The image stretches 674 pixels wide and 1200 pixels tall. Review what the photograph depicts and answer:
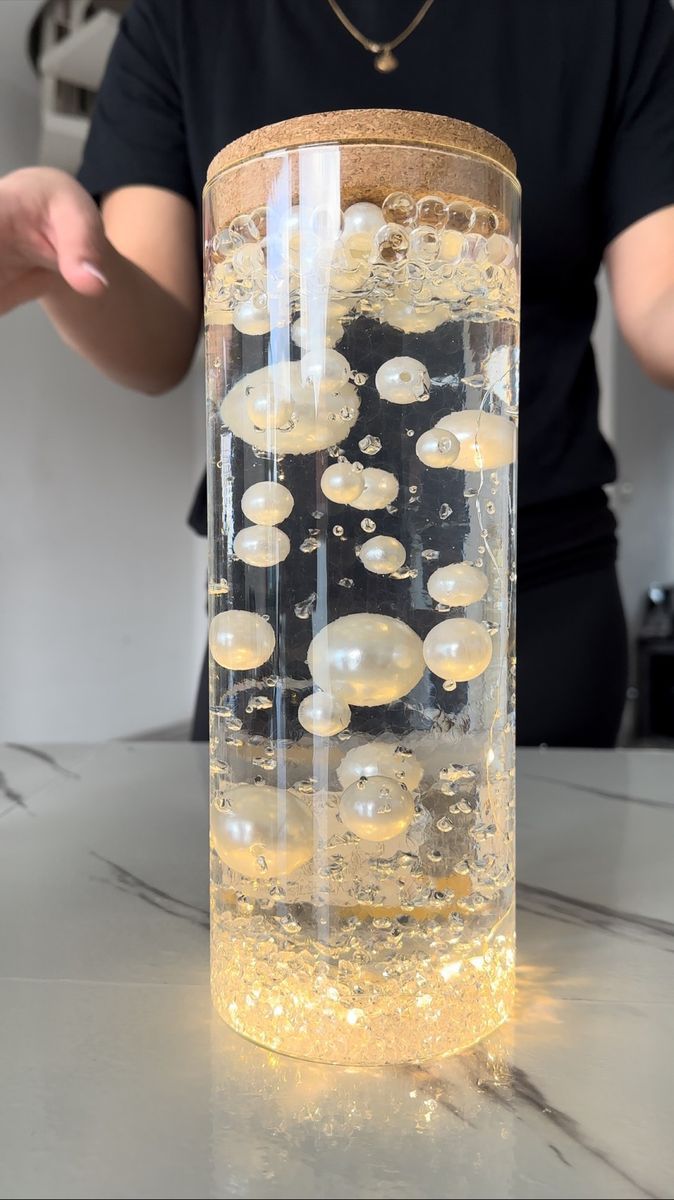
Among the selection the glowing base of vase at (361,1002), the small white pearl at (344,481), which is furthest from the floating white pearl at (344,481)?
the glowing base of vase at (361,1002)

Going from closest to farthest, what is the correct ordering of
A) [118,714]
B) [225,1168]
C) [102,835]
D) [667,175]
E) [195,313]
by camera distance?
[225,1168], [102,835], [667,175], [195,313], [118,714]

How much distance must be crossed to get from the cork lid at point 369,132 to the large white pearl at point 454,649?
0.15 metres

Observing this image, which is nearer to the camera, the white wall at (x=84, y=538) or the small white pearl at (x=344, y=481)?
the small white pearl at (x=344, y=481)

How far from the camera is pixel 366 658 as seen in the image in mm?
265

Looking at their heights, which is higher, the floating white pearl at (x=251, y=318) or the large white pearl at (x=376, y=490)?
the floating white pearl at (x=251, y=318)

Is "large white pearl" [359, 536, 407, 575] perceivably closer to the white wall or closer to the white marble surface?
the white marble surface

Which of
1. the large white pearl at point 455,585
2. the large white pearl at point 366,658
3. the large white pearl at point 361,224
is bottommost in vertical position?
the large white pearl at point 366,658

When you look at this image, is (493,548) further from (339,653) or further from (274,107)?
(274,107)

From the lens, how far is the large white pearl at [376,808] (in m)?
0.26

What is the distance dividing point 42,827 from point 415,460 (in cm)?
36

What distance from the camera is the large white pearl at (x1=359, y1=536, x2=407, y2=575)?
0.91ft

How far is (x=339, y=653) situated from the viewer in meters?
0.27

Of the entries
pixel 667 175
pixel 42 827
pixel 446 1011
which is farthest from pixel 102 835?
pixel 667 175

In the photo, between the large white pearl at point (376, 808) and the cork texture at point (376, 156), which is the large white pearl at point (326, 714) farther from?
the cork texture at point (376, 156)
